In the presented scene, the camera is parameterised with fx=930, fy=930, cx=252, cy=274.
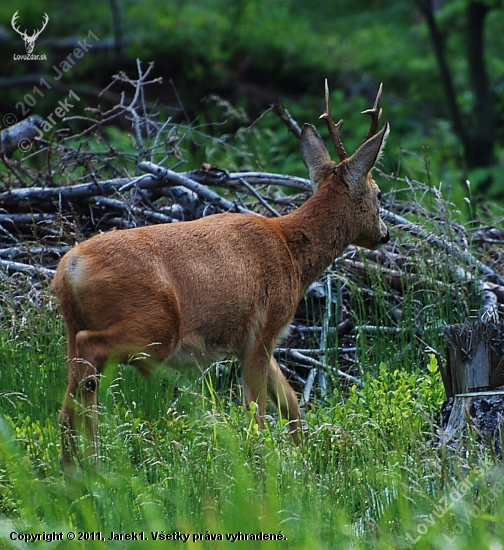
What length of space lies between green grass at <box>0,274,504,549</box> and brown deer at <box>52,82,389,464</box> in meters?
0.27

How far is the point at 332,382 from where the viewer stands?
5.96m

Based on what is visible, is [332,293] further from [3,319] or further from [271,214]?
[3,319]

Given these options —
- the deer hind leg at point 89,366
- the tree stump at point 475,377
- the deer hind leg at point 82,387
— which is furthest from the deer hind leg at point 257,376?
the tree stump at point 475,377

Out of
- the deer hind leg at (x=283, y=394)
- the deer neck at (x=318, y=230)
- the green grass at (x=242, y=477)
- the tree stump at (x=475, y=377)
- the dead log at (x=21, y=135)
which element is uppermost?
the dead log at (x=21, y=135)

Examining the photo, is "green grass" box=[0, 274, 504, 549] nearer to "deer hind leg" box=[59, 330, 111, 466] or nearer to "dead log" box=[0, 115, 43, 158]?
"deer hind leg" box=[59, 330, 111, 466]

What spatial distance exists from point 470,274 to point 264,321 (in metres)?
1.78

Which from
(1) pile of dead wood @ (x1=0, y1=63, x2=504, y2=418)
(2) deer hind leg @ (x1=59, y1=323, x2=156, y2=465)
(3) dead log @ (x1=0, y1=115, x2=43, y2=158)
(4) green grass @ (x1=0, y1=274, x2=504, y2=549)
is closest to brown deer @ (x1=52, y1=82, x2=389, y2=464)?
(2) deer hind leg @ (x1=59, y1=323, x2=156, y2=465)

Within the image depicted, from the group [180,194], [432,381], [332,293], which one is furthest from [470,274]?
[180,194]

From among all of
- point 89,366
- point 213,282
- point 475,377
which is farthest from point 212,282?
point 475,377

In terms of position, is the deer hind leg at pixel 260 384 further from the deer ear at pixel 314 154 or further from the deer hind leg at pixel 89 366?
the deer ear at pixel 314 154

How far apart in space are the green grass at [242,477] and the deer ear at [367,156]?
128 centimetres

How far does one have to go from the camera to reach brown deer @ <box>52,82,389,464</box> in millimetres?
4621

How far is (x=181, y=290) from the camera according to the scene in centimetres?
496

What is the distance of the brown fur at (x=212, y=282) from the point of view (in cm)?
462
